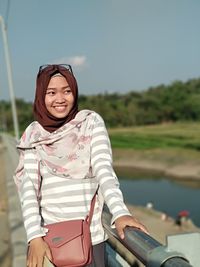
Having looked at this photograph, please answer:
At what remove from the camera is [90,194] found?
1.94m

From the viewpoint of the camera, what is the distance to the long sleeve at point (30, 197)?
1816mm

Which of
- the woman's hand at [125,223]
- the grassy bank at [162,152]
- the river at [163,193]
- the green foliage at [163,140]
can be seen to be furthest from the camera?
the green foliage at [163,140]

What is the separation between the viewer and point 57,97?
6.50 ft

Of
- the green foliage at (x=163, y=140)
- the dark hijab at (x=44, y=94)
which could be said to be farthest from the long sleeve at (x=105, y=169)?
the green foliage at (x=163, y=140)

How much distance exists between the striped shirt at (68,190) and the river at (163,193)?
1983 cm

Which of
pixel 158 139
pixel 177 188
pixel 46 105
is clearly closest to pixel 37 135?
pixel 46 105

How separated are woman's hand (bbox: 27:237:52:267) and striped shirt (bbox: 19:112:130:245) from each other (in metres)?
0.15

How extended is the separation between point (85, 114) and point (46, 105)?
177 mm

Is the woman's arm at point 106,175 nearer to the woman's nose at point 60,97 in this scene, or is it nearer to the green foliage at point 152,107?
the woman's nose at point 60,97

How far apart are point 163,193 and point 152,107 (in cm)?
5043

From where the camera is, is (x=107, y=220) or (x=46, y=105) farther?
(x=46, y=105)

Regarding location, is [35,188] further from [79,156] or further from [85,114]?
[85,114]

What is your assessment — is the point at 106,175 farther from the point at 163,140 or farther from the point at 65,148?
the point at 163,140

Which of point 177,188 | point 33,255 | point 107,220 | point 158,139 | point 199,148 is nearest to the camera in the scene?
point 33,255
